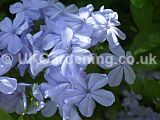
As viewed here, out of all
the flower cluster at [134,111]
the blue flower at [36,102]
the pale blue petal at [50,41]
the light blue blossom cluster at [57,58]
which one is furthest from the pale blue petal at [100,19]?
the flower cluster at [134,111]

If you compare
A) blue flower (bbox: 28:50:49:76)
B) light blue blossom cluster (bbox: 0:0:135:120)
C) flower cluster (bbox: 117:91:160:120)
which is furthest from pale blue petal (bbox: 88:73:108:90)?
flower cluster (bbox: 117:91:160:120)

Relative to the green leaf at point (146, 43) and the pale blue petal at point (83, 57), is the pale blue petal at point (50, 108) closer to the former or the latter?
the pale blue petal at point (83, 57)

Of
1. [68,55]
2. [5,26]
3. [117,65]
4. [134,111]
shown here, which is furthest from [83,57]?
[134,111]

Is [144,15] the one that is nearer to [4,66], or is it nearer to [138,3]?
[138,3]

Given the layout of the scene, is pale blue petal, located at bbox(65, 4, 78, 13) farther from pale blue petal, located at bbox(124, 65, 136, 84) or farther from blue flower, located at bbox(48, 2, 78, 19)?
pale blue petal, located at bbox(124, 65, 136, 84)

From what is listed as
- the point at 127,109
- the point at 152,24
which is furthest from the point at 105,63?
the point at 127,109

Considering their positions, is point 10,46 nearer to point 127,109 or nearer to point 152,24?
point 152,24
